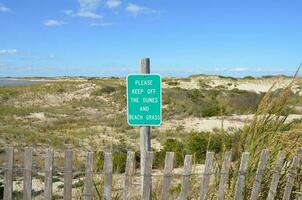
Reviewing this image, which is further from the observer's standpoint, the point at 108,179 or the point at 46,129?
the point at 46,129

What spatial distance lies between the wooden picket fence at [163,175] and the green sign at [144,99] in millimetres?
429

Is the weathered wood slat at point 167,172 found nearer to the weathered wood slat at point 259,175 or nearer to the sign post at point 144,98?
the sign post at point 144,98

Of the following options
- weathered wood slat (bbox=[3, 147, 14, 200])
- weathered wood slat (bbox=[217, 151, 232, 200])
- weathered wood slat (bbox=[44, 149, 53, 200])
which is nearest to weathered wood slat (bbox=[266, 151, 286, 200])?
weathered wood slat (bbox=[217, 151, 232, 200])

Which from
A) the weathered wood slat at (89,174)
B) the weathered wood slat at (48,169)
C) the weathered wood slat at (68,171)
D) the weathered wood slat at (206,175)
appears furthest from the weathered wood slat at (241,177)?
the weathered wood slat at (48,169)

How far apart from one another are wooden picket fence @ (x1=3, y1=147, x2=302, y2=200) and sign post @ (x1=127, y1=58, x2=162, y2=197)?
236 mm

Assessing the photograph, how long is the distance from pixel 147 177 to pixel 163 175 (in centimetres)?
17

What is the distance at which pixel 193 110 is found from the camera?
32688 millimetres

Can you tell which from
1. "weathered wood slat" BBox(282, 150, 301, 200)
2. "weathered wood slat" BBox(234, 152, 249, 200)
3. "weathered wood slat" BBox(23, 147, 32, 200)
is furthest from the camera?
"weathered wood slat" BBox(282, 150, 301, 200)

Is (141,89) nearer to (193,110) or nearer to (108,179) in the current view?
(108,179)

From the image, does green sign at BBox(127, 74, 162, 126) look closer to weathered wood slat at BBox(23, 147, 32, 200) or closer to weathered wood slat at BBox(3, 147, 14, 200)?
weathered wood slat at BBox(23, 147, 32, 200)

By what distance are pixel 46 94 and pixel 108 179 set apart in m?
51.1

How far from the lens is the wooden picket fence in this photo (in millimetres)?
5262

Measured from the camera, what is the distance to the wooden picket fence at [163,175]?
17.3 ft

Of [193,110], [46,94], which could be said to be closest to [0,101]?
[46,94]
